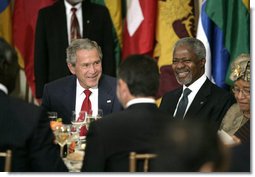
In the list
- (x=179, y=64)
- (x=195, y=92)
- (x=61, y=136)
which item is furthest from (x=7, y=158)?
(x=179, y=64)

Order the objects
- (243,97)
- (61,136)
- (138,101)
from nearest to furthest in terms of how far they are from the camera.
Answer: (138,101) → (61,136) → (243,97)

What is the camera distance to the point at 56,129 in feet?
11.3

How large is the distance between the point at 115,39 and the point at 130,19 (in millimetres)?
280

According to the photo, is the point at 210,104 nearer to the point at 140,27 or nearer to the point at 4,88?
the point at 4,88

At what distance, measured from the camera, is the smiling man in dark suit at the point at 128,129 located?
2.56 m

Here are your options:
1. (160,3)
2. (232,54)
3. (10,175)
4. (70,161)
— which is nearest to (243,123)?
(70,161)

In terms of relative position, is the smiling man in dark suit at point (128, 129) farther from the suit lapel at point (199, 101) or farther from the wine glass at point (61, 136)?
the suit lapel at point (199, 101)

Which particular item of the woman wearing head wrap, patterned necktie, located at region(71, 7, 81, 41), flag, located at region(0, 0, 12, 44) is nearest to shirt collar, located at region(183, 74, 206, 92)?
the woman wearing head wrap

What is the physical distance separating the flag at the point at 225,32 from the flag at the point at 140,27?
0.59m

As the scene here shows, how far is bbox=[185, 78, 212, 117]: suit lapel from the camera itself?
4.04 m

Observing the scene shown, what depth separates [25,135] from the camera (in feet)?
8.80

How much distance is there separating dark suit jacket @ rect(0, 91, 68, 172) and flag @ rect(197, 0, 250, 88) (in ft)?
10.0

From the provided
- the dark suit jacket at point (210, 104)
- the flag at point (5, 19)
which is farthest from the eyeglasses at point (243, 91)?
the flag at point (5, 19)

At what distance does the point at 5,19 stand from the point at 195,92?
2.86m
